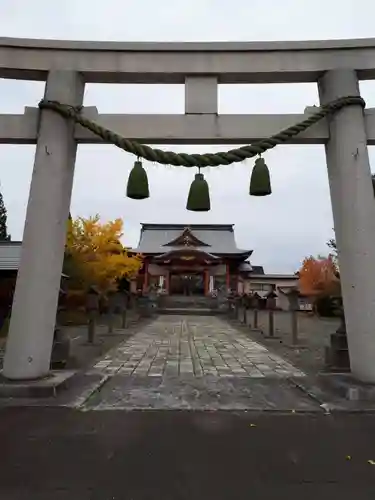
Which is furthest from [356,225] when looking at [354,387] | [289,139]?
[354,387]

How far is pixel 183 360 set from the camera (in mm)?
9008

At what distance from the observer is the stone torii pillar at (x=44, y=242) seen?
5.61 metres

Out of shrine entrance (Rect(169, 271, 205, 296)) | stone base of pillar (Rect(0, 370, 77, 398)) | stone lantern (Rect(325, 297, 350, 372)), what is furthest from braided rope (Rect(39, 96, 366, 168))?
shrine entrance (Rect(169, 271, 205, 296))

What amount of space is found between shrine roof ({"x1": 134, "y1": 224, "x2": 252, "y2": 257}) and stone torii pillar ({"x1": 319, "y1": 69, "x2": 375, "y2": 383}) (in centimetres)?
3191

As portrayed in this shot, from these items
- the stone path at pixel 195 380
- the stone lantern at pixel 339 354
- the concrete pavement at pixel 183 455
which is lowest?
the concrete pavement at pixel 183 455

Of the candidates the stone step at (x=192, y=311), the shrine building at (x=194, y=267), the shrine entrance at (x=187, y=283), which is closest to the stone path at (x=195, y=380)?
the stone step at (x=192, y=311)

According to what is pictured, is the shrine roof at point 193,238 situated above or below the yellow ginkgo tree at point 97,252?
above

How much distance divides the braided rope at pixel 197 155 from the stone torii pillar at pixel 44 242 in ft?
0.62

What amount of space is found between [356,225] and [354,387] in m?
2.20

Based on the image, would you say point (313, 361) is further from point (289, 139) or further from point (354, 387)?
point (289, 139)

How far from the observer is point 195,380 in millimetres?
6801

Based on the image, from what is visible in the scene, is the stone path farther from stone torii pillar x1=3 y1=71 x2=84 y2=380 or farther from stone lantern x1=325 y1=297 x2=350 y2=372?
stone torii pillar x1=3 y1=71 x2=84 y2=380

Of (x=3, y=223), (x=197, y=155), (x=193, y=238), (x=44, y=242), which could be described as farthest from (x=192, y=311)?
(x=197, y=155)

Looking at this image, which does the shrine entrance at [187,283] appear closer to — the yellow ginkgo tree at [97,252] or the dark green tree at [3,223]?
the yellow ginkgo tree at [97,252]
